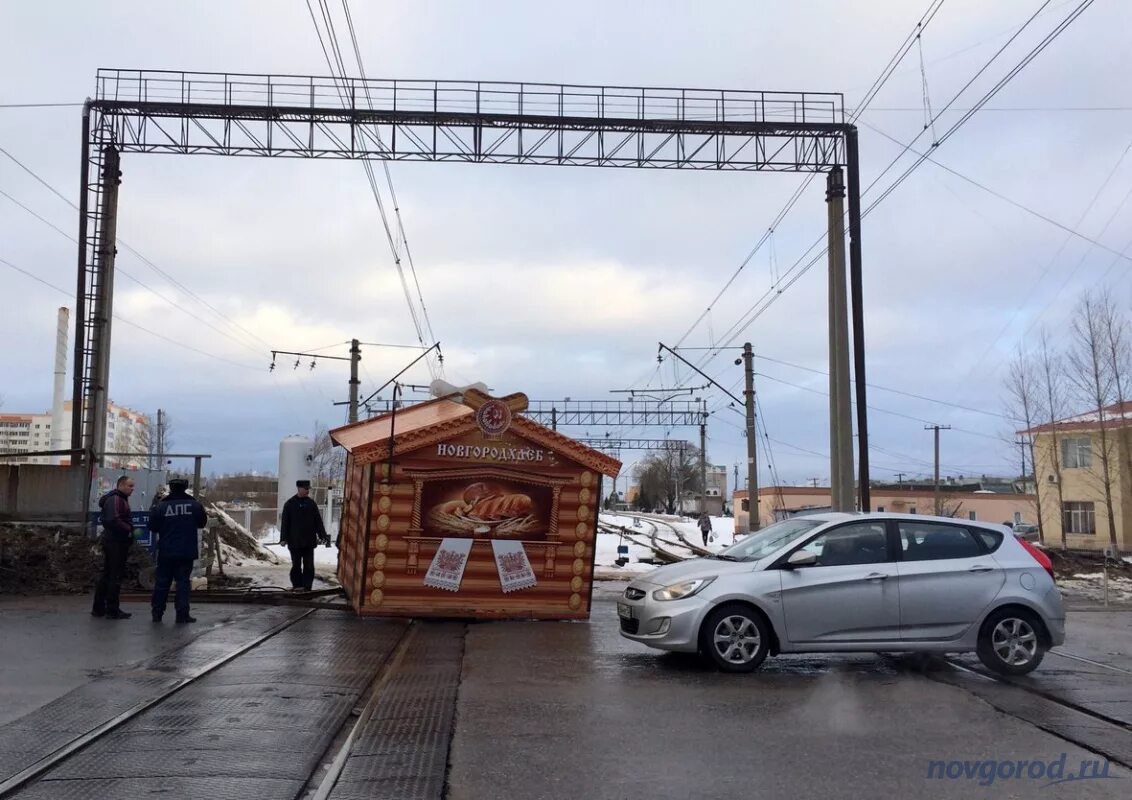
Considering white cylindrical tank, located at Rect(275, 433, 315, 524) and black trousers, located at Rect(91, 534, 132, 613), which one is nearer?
black trousers, located at Rect(91, 534, 132, 613)

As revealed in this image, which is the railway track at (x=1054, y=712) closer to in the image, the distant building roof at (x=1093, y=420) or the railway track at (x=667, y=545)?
the railway track at (x=667, y=545)

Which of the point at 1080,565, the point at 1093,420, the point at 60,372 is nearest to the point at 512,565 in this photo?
the point at 1080,565

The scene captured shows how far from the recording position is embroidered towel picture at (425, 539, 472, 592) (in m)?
12.8

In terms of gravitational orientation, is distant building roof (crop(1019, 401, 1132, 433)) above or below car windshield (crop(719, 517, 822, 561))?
above

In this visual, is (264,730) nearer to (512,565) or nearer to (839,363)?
(512,565)

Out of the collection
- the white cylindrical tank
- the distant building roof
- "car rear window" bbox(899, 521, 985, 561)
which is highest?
the distant building roof

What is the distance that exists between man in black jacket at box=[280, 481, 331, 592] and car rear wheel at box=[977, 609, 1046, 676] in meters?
9.40

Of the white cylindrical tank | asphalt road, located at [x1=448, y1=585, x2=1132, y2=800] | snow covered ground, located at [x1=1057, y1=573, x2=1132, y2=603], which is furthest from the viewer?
the white cylindrical tank

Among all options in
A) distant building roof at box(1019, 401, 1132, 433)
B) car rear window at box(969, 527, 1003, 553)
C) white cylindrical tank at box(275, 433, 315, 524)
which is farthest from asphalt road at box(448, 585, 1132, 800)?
distant building roof at box(1019, 401, 1132, 433)

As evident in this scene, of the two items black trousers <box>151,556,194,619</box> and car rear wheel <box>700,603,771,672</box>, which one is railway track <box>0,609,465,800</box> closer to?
black trousers <box>151,556,194,619</box>

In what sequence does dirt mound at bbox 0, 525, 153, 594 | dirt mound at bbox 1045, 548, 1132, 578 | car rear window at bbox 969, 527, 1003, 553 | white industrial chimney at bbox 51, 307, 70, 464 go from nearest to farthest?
car rear window at bbox 969, 527, 1003, 553 < dirt mound at bbox 0, 525, 153, 594 < dirt mound at bbox 1045, 548, 1132, 578 < white industrial chimney at bbox 51, 307, 70, 464

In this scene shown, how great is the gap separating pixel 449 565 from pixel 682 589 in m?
4.39

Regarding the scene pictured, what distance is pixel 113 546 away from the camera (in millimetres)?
11898

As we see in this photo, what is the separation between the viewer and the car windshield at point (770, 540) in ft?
31.9
